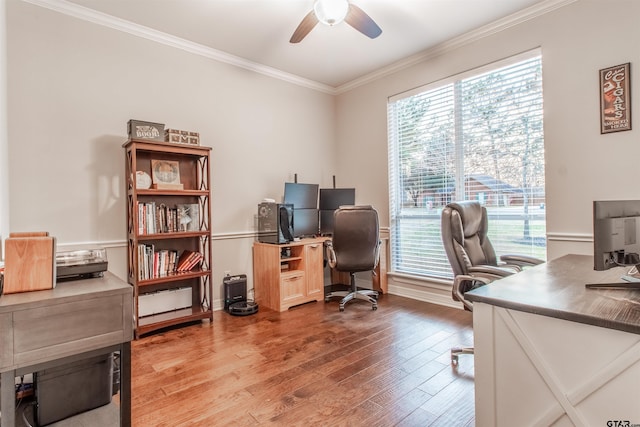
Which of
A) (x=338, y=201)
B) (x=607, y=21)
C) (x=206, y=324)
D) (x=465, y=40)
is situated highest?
(x=465, y=40)

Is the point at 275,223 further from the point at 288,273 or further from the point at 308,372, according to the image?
the point at 308,372

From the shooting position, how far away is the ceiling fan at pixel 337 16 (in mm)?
2264

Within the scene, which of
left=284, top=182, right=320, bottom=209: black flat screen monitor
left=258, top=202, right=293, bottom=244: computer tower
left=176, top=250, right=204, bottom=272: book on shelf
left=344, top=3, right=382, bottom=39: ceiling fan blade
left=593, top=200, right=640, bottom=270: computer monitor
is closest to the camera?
left=593, top=200, right=640, bottom=270: computer monitor

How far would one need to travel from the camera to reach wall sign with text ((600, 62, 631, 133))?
2.43m

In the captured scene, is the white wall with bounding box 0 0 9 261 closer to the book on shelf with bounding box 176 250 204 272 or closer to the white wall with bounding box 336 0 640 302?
the book on shelf with bounding box 176 250 204 272

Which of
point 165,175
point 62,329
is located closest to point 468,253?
point 62,329

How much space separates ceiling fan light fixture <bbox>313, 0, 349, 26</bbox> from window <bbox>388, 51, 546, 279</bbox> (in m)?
1.75

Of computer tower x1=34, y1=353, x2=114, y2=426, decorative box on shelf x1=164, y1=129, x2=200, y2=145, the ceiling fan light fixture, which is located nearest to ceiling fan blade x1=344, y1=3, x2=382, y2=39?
the ceiling fan light fixture

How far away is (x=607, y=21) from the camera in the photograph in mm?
2514

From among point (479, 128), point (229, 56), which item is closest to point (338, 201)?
point (479, 128)

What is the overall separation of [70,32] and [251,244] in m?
2.58

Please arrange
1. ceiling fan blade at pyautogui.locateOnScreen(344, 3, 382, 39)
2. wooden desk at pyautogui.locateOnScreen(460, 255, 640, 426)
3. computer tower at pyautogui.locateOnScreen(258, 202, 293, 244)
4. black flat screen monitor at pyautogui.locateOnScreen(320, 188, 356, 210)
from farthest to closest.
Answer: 1. black flat screen monitor at pyautogui.locateOnScreen(320, 188, 356, 210)
2. computer tower at pyautogui.locateOnScreen(258, 202, 293, 244)
3. ceiling fan blade at pyautogui.locateOnScreen(344, 3, 382, 39)
4. wooden desk at pyautogui.locateOnScreen(460, 255, 640, 426)

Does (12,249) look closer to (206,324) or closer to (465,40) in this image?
(206,324)

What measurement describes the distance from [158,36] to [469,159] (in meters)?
3.41
